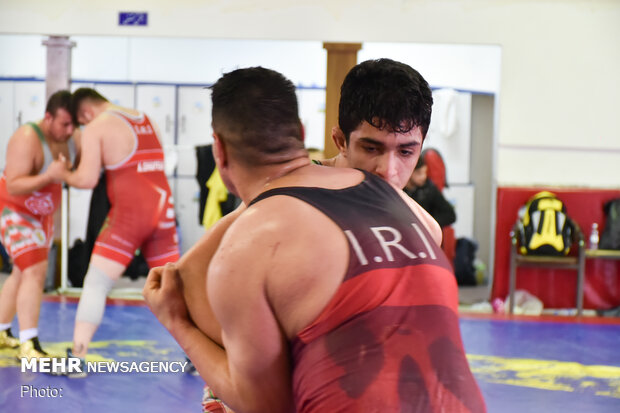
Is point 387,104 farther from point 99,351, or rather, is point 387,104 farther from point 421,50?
point 421,50

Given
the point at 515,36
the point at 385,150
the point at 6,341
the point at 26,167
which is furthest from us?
the point at 515,36

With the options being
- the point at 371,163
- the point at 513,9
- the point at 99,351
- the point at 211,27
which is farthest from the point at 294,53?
the point at 371,163

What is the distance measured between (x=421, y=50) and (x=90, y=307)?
17.8 ft

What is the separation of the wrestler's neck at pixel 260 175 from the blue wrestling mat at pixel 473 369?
231 cm

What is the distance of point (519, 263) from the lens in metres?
6.10

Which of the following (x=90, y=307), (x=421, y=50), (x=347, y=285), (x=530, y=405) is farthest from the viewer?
(x=421, y=50)

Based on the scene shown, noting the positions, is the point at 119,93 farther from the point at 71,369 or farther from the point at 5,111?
the point at 71,369

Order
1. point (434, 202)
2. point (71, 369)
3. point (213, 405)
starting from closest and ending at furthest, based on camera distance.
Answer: point (213, 405) → point (71, 369) → point (434, 202)

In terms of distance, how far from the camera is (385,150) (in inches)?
76.9

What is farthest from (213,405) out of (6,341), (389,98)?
(6,341)

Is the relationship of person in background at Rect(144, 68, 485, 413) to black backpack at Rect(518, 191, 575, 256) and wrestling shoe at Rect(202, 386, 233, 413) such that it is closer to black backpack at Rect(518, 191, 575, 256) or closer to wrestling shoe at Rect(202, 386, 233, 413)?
wrestling shoe at Rect(202, 386, 233, 413)

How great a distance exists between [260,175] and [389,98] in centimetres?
60

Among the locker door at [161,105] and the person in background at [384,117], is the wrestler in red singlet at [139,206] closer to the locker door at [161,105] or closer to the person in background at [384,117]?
the person in background at [384,117]

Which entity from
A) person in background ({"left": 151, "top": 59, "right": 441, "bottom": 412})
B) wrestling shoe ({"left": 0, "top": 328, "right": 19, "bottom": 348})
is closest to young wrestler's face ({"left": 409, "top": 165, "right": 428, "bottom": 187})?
wrestling shoe ({"left": 0, "top": 328, "right": 19, "bottom": 348})
